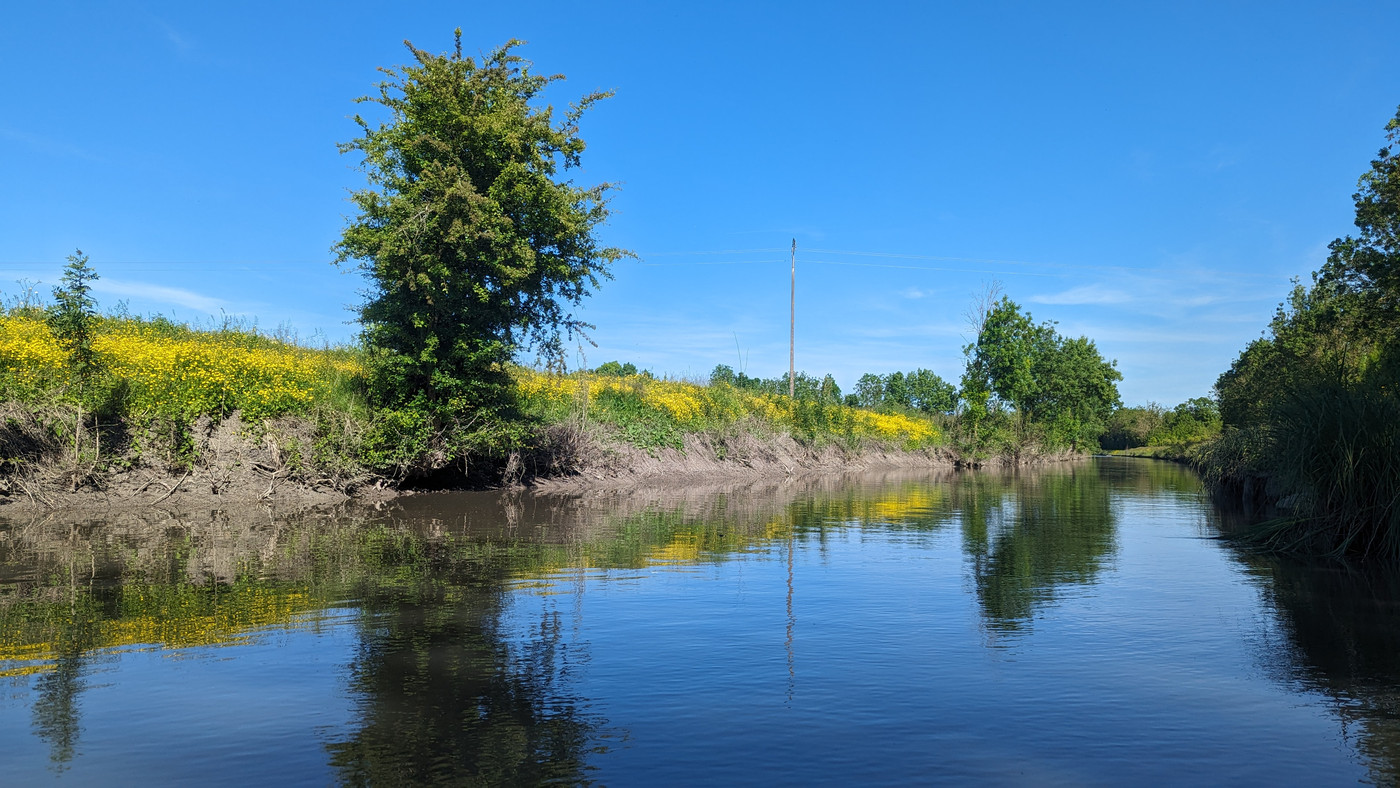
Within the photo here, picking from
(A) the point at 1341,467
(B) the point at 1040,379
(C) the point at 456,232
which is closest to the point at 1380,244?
(A) the point at 1341,467

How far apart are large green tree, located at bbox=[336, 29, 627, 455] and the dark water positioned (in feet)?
23.9

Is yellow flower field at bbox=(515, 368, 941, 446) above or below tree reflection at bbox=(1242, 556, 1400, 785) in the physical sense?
above

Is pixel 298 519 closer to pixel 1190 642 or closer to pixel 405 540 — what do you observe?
pixel 405 540

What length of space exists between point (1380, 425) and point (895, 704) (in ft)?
31.9

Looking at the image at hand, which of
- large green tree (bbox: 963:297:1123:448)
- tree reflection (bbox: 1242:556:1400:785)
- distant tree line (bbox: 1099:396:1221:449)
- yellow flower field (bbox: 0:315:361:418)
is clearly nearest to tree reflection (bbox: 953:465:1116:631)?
tree reflection (bbox: 1242:556:1400:785)

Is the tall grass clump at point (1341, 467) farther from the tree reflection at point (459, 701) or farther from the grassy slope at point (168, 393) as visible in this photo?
the grassy slope at point (168, 393)

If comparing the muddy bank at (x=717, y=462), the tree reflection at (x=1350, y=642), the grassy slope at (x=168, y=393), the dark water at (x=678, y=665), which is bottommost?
the tree reflection at (x=1350, y=642)

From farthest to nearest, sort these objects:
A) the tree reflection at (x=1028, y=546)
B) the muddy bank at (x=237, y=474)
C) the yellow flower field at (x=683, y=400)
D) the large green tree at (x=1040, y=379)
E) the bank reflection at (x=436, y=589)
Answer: the large green tree at (x=1040, y=379) → the yellow flower field at (x=683, y=400) → the muddy bank at (x=237, y=474) → the tree reflection at (x=1028, y=546) → the bank reflection at (x=436, y=589)

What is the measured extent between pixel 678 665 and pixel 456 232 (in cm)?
1323

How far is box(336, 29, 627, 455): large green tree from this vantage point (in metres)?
17.1

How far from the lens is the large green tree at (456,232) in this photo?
17.1m

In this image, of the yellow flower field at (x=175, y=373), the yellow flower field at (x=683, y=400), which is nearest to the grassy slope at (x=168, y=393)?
the yellow flower field at (x=175, y=373)

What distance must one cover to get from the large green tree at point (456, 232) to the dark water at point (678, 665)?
7280 millimetres

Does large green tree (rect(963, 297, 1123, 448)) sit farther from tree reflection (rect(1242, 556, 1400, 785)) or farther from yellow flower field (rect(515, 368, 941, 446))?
tree reflection (rect(1242, 556, 1400, 785))
